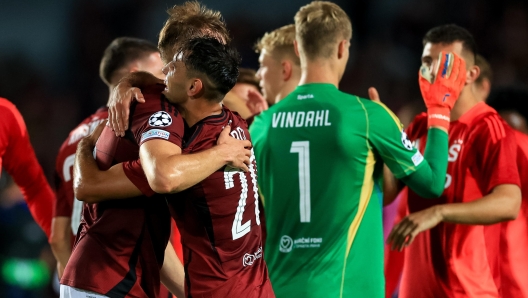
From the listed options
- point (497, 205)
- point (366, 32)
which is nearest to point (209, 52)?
point (497, 205)

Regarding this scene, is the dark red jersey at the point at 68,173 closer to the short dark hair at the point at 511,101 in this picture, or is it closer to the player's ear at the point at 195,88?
the player's ear at the point at 195,88

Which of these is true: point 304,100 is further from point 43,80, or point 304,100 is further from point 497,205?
point 43,80

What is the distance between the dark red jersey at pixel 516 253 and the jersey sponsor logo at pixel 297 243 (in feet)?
5.18

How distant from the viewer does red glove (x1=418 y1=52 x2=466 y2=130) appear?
3926 mm

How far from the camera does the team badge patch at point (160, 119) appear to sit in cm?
279

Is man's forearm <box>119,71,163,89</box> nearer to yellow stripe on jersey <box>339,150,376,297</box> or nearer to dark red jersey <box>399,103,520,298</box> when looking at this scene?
yellow stripe on jersey <box>339,150,376,297</box>

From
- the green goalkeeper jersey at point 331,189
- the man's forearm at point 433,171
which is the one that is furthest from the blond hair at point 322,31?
the man's forearm at point 433,171

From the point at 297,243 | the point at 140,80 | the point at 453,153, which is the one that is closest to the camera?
the point at 140,80

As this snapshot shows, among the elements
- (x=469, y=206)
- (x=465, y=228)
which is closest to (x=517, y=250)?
(x=465, y=228)

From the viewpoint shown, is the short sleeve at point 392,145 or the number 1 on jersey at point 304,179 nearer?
the short sleeve at point 392,145

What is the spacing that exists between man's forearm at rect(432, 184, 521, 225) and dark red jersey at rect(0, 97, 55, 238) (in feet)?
8.48

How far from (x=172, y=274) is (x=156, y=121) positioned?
2.86 feet

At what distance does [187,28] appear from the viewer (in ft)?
10.3

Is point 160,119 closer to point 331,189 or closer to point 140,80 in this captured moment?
point 140,80
